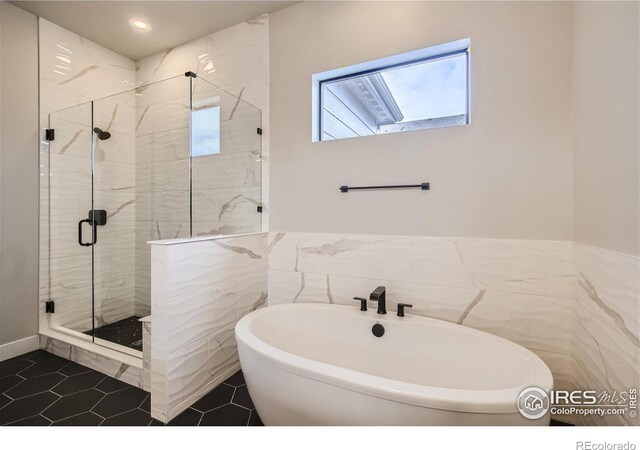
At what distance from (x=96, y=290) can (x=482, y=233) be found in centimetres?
303

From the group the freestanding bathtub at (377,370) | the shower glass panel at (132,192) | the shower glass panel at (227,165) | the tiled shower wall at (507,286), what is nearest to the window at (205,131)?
the shower glass panel at (227,165)

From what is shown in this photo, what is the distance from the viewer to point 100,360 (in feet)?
6.68

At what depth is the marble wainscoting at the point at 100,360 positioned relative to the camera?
1.87 meters

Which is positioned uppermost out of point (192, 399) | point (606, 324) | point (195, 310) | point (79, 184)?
point (79, 184)

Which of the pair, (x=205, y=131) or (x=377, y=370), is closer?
(x=377, y=370)

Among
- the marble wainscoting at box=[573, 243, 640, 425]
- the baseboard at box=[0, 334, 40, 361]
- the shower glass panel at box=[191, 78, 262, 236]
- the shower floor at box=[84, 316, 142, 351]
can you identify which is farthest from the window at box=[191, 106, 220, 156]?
the marble wainscoting at box=[573, 243, 640, 425]

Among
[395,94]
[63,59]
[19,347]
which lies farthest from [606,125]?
[19,347]

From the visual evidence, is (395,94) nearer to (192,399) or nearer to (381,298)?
(381,298)

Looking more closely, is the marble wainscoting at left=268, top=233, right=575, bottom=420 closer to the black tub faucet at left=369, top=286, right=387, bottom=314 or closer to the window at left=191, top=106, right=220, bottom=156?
the black tub faucet at left=369, top=286, right=387, bottom=314

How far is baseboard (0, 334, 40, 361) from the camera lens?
2.17 metres

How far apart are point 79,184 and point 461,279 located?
3.08 metres

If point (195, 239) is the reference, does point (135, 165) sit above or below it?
above

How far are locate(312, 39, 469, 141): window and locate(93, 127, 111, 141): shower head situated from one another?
1879mm

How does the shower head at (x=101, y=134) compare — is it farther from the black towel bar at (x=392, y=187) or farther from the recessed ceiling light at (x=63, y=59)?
the black towel bar at (x=392, y=187)
